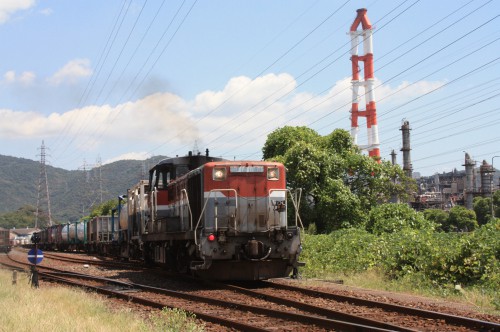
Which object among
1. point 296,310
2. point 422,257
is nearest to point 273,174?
point 422,257

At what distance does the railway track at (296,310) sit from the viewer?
9172 millimetres

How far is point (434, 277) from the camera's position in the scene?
1533cm

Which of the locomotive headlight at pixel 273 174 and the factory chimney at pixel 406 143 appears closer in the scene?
the locomotive headlight at pixel 273 174

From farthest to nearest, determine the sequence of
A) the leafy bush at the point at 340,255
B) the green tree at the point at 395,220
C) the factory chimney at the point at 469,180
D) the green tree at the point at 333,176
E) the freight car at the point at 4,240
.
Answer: the factory chimney at the point at 469,180
the freight car at the point at 4,240
the green tree at the point at 333,176
the green tree at the point at 395,220
the leafy bush at the point at 340,255

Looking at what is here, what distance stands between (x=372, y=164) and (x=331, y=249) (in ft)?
76.7

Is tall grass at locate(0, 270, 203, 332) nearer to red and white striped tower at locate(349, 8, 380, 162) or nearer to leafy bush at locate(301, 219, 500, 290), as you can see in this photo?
leafy bush at locate(301, 219, 500, 290)

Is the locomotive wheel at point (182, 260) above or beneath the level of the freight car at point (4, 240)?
above

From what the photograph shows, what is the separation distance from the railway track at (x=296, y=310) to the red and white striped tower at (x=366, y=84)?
81.7 metres

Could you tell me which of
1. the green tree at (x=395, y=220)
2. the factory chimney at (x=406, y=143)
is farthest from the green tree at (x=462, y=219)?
the green tree at (x=395, y=220)

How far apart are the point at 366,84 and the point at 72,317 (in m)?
91.5

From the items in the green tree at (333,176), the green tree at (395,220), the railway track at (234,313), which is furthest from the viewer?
the green tree at (333,176)

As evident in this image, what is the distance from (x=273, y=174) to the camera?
15977 mm

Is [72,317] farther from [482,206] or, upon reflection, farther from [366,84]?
[482,206]

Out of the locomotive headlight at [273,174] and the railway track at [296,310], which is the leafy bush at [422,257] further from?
the locomotive headlight at [273,174]
